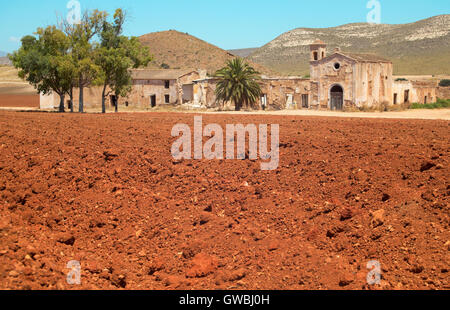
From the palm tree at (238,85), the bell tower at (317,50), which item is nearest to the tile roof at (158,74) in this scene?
the palm tree at (238,85)

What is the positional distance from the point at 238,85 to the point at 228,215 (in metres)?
31.0

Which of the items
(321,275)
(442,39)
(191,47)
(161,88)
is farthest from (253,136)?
(442,39)

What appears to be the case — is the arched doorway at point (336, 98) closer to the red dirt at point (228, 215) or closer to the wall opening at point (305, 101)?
the wall opening at point (305, 101)

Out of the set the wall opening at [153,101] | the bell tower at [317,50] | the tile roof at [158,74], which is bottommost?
the wall opening at [153,101]

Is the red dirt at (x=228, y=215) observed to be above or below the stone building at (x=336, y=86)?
below

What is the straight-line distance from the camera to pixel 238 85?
39.4 meters

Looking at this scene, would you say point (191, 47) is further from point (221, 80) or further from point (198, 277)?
point (198, 277)

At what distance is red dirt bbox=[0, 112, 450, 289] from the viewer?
7074 millimetres

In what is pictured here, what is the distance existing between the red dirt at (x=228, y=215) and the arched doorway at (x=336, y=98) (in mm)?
28235

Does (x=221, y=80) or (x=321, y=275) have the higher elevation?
(x=221, y=80)

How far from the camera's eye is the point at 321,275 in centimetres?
706

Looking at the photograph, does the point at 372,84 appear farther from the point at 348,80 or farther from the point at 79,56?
the point at 79,56

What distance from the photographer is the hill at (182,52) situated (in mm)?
88625

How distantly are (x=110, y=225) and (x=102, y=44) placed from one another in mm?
26087
